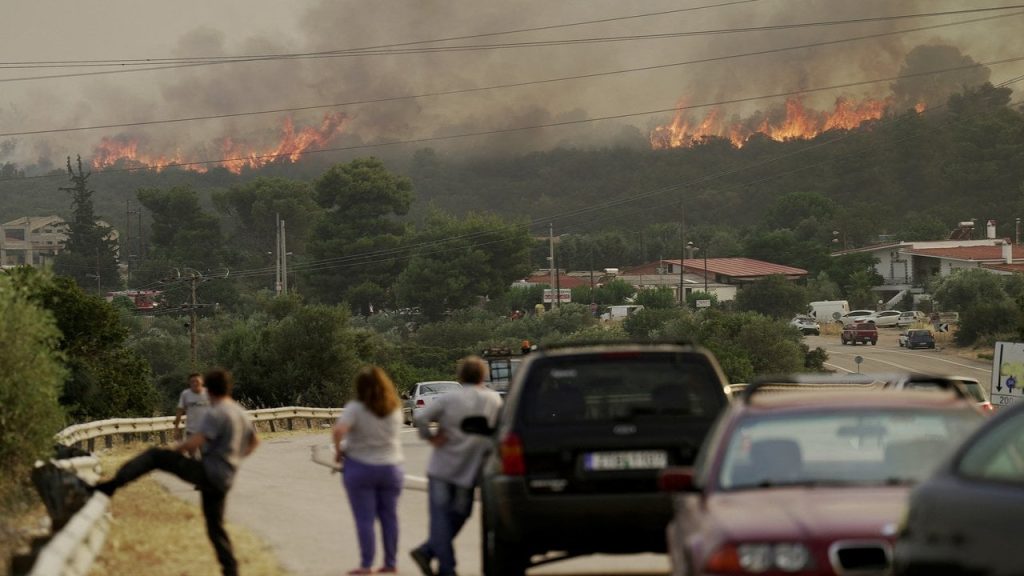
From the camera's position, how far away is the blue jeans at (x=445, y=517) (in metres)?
12.8

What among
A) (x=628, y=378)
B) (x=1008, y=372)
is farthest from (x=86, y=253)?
(x=628, y=378)

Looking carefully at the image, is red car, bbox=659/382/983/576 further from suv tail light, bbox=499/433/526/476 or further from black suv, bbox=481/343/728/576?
suv tail light, bbox=499/433/526/476

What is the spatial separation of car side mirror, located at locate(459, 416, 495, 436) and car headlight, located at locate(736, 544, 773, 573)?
479 centimetres

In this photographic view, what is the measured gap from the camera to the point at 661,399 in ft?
39.5

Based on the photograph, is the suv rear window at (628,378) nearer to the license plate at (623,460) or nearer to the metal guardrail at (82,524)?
the license plate at (623,460)

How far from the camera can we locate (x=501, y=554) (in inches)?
→ 469

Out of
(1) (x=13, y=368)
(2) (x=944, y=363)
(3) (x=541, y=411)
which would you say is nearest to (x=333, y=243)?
(2) (x=944, y=363)

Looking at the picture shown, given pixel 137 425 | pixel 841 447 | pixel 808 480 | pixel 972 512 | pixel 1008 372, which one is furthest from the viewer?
pixel 1008 372

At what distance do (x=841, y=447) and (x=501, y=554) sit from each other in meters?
3.31

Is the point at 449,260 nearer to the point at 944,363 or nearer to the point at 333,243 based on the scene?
the point at 333,243

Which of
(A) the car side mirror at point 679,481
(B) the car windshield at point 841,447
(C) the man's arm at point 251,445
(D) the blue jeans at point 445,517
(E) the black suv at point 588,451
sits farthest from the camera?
(C) the man's arm at point 251,445

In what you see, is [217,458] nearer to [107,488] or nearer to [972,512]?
[107,488]

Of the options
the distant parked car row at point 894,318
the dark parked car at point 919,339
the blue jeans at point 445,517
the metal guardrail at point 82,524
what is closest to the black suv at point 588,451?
the blue jeans at point 445,517

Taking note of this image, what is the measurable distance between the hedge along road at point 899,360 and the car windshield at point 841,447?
6388 cm
